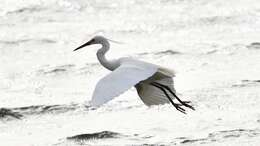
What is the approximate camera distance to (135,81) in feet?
22.0

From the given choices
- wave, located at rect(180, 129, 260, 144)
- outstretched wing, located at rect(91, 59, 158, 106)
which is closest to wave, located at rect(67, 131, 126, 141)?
wave, located at rect(180, 129, 260, 144)

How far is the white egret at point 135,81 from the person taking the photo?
6289mm

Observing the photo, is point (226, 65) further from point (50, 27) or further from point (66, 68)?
point (50, 27)

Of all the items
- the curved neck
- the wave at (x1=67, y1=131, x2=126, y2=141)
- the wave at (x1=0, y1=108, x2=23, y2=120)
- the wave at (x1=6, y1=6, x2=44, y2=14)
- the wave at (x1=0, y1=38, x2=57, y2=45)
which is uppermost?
the wave at (x1=6, y1=6, x2=44, y2=14)

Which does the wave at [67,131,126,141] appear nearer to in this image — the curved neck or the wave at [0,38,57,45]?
the curved neck

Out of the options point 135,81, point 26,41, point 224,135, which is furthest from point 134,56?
point 135,81

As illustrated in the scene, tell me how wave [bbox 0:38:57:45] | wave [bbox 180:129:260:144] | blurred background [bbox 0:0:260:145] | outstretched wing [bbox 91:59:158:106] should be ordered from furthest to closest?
wave [bbox 0:38:57:45] → blurred background [bbox 0:0:260:145] → wave [bbox 180:129:260:144] → outstretched wing [bbox 91:59:158:106]

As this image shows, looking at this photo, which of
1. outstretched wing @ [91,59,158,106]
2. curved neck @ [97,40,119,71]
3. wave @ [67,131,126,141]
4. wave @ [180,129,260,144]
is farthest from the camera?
wave @ [67,131,126,141]

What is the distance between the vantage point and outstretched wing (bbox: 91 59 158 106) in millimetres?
6172

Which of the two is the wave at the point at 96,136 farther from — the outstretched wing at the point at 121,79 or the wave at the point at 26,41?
the wave at the point at 26,41

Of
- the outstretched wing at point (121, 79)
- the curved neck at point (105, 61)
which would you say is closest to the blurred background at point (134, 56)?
the curved neck at point (105, 61)

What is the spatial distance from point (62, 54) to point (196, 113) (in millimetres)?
2597

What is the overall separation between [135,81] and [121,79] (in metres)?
0.10

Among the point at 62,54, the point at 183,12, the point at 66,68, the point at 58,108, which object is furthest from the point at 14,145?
the point at 183,12
